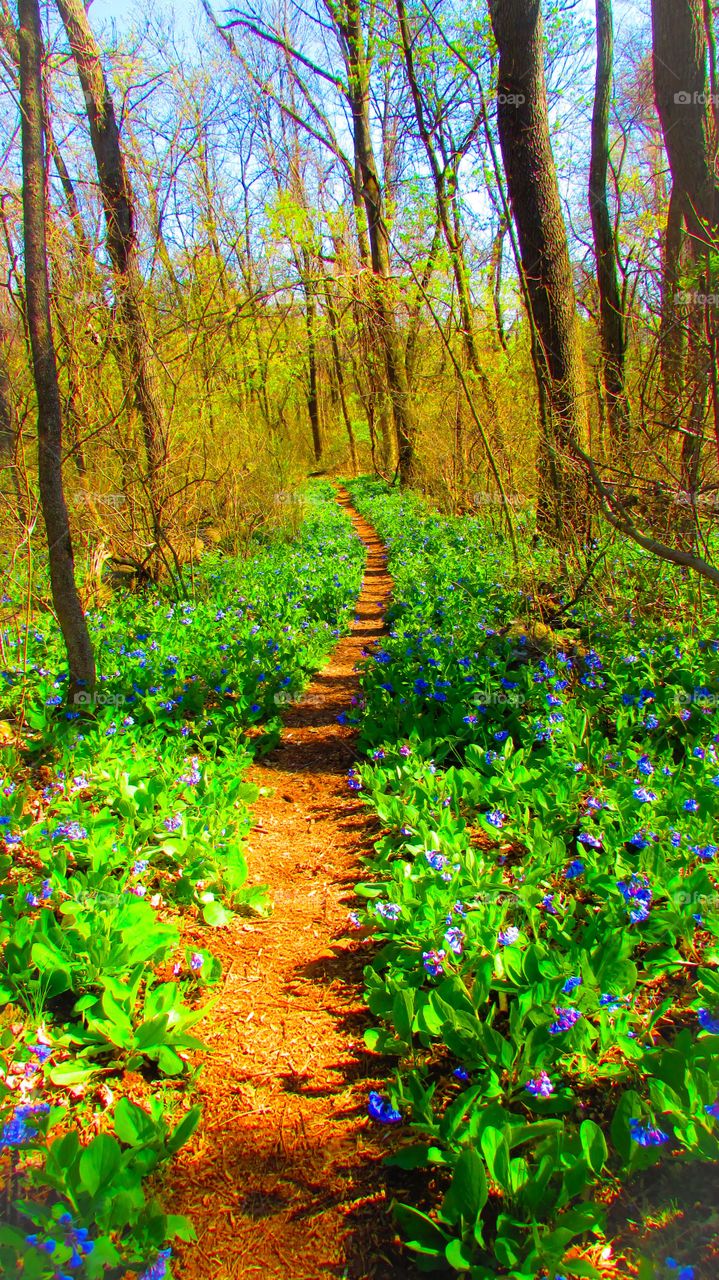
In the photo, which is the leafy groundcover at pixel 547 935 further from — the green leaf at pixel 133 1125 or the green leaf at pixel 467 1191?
the green leaf at pixel 133 1125

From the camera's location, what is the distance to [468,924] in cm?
213

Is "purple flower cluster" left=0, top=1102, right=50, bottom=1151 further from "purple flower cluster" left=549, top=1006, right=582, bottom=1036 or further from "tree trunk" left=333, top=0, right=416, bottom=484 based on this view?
"tree trunk" left=333, top=0, right=416, bottom=484

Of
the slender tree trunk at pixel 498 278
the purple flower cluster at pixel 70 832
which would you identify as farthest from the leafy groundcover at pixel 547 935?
the slender tree trunk at pixel 498 278

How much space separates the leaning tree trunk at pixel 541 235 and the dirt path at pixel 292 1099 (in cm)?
326

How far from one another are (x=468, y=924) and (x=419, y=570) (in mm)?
5476

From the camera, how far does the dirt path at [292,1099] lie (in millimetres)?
1514

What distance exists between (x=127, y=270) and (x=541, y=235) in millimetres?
4084

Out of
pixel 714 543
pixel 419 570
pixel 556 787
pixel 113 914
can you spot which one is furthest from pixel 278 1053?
pixel 419 570

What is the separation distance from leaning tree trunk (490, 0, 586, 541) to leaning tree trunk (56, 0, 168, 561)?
3.63 m

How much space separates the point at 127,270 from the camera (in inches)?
273

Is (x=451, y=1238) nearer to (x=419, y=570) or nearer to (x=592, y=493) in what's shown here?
(x=592, y=493)

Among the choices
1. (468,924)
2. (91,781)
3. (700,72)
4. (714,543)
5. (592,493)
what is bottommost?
(468,924)

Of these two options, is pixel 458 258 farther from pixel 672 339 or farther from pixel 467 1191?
pixel 467 1191

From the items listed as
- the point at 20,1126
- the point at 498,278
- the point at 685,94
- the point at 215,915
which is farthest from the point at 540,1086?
the point at 498,278
